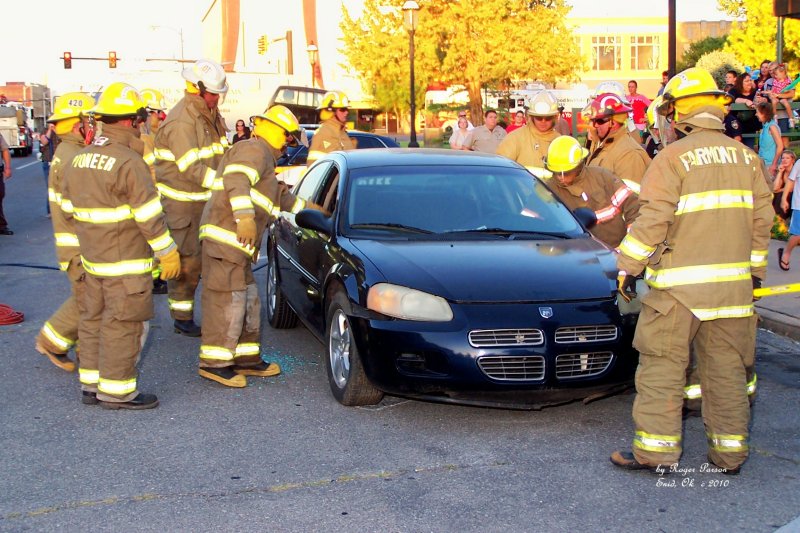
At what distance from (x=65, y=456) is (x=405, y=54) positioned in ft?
124

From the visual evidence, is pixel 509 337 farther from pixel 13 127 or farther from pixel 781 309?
pixel 13 127

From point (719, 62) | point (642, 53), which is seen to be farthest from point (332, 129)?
point (642, 53)

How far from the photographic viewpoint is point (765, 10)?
133ft

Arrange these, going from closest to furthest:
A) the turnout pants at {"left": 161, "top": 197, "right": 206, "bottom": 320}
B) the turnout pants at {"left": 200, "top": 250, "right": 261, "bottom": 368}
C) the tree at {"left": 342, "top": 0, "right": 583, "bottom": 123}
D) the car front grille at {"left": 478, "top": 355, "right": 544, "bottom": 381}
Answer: the car front grille at {"left": 478, "top": 355, "right": 544, "bottom": 381} → the turnout pants at {"left": 200, "top": 250, "right": 261, "bottom": 368} → the turnout pants at {"left": 161, "top": 197, "right": 206, "bottom": 320} → the tree at {"left": 342, "top": 0, "right": 583, "bottom": 123}

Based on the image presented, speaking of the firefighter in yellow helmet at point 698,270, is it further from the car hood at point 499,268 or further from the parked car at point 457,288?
the car hood at point 499,268

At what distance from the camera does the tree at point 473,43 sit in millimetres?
39781

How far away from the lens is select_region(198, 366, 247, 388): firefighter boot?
651 centimetres

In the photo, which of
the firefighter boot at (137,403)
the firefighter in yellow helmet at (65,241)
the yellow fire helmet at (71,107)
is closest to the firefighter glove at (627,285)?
the firefighter boot at (137,403)

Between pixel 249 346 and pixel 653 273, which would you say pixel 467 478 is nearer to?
pixel 653 273

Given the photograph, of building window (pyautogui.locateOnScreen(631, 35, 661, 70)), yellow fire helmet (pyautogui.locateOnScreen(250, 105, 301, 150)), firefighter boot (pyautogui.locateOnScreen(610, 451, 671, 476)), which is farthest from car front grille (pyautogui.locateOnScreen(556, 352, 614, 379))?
building window (pyautogui.locateOnScreen(631, 35, 661, 70))

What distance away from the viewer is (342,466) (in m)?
4.97

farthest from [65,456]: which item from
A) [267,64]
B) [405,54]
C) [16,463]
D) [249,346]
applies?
[267,64]

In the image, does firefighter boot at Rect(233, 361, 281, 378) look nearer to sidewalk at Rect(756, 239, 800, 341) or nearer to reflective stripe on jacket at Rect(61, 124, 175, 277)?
reflective stripe on jacket at Rect(61, 124, 175, 277)

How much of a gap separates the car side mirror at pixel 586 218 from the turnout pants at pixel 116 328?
113 inches
